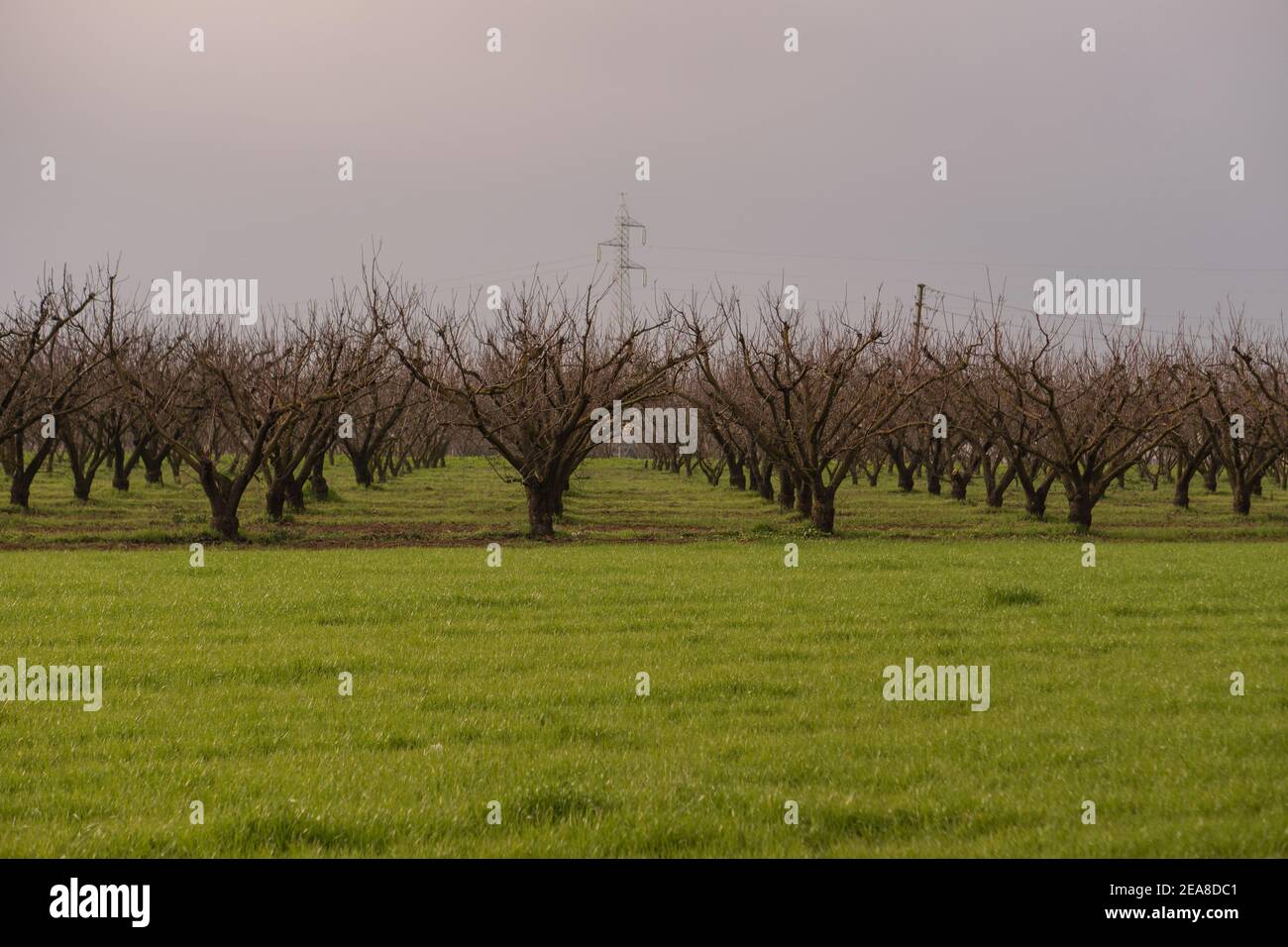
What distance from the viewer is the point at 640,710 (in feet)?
31.8

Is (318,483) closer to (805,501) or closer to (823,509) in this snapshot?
(805,501)

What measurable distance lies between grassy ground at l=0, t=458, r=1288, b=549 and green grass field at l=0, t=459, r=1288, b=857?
18.5 ft

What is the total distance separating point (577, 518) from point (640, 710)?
25.5 meters

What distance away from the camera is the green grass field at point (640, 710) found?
6.75 metres

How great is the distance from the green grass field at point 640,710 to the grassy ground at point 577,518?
5653 millimetres

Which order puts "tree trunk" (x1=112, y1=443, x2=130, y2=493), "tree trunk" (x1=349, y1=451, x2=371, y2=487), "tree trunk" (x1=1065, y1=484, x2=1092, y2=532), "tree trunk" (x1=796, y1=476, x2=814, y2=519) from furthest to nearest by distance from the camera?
"tree trunk" (x1=349, y1=451, x2=371, y2=487)
"tree trunk" (x1=112, y1=443, x2=130, y2=493)
"tree trunk" (x1=796, y1=476, x2=814, y2=519)
"tree trunk" (x1=1065, y1=484, x2=1092, y2=532)

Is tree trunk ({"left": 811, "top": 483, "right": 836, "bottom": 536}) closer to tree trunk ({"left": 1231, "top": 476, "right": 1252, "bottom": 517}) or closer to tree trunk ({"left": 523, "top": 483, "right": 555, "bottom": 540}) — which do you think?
tree trunk ({"left": 523, "top": 483, "right": 555, "bottom": 540})

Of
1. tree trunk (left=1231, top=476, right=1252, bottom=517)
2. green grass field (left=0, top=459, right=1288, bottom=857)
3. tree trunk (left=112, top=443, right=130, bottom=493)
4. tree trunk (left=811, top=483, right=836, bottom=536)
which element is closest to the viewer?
green grass field (left=0, top=459, right=1288, bottom=857)

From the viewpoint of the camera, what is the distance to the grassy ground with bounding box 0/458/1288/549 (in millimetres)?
27359
